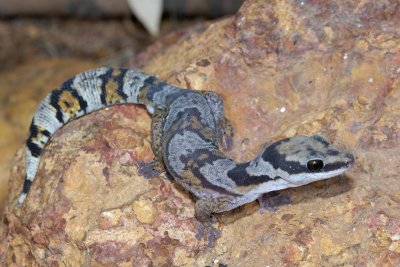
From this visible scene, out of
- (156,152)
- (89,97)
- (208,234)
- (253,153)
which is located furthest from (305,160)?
(89,97)

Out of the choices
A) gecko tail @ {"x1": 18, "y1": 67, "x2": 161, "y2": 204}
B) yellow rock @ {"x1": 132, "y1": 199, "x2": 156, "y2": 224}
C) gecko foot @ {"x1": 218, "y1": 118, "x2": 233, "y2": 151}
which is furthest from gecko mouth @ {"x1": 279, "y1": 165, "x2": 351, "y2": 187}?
gecko tail @ {"x1": 18, "y1": 67, "x2": 161, "y2": 204}

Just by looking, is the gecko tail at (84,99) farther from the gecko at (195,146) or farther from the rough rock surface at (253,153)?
the rough rock surface at (253,153)

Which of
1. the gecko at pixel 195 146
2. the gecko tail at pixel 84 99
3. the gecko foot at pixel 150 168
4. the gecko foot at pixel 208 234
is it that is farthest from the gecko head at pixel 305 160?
the gecko tail at pixel 84 99

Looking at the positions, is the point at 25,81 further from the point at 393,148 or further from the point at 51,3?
the point at 393,148

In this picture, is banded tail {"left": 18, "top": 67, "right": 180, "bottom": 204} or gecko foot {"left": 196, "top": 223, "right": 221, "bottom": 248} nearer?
gecko foot {"left": 196, "top": 223, "right": 221, "bottom": 248}

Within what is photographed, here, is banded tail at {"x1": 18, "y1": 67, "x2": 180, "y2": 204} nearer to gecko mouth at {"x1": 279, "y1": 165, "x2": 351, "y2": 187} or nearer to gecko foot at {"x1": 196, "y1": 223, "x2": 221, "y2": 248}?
gecko foot at {"x1": 196, "y1": 223, "x2": 221, "y2": 248}

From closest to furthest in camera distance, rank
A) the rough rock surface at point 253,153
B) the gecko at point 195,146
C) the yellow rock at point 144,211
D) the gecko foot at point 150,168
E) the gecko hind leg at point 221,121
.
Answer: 1. the gecko at point 195,146
2. the rough rock surface at point 253,153
3. the yellow rock at point 144,211
4. the gecko foot at point 150,168
5. the gecko hind leg at point 221,121

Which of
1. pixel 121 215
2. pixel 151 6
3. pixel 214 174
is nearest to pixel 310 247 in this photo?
pixel 214 174
